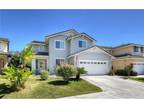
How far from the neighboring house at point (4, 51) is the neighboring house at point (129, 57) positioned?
11.3 metres

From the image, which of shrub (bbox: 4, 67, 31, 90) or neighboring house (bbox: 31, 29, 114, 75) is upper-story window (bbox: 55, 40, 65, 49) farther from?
shrub (bbox: 4, 67, 31, 90)

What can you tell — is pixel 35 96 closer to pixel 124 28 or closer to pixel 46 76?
pixel 46 76

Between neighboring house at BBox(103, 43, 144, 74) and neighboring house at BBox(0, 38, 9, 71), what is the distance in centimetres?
1126

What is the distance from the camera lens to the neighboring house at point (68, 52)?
21.8 metres

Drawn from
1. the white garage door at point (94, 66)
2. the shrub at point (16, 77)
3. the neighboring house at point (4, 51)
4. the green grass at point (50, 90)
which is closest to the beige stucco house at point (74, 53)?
the white garage door at point (94, 66)

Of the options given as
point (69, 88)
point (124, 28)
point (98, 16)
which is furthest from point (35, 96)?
point (124, 28)

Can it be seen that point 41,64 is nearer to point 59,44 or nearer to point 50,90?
point 59,44

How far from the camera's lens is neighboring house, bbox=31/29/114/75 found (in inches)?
858

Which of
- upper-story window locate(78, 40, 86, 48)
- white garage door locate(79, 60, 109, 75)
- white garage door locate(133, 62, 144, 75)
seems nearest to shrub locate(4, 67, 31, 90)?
white garage door locate(79, 60, 109, 75)

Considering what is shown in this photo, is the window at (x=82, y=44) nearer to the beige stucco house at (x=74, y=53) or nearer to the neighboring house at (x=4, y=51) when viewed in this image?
the beige stucco house at (x=74, y=53)
